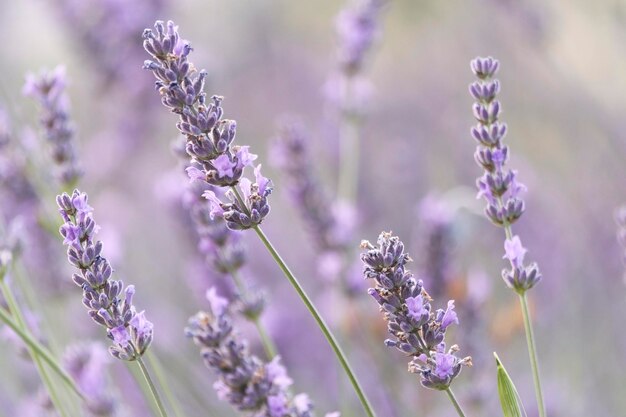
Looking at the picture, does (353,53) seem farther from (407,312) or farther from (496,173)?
(407,312)

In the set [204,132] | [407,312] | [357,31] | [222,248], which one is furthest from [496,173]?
[357,31]

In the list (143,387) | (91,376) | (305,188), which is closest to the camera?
(91,376)

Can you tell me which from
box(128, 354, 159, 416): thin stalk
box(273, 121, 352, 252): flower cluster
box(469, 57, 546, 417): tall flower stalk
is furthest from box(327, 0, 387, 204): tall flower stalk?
box(469, 57, 546, 417): tall flower stalk

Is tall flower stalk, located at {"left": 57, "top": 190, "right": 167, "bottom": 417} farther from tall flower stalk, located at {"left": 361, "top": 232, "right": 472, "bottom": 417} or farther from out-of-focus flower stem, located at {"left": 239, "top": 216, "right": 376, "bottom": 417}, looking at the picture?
tall flower stalk, located at {"left": 361, "top": 232, "right": 472, "bottom": 417}

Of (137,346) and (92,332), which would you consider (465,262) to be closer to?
(92,332)

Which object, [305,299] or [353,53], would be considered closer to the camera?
[305,299]

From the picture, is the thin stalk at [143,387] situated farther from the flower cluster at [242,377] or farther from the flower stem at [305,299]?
the flower stem at [305,299]
